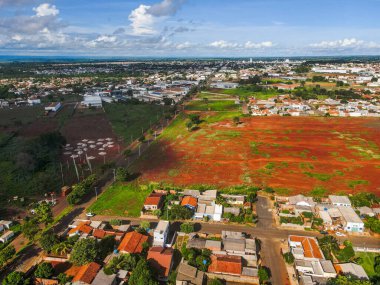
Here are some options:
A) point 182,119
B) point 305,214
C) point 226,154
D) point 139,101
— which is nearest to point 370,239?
→ point 305,214

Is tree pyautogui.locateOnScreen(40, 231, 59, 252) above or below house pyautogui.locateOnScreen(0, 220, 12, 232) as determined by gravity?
above

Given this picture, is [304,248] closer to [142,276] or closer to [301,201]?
[301,201]

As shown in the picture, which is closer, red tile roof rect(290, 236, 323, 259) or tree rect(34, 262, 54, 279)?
tree rect(34, 262, 54, 279)

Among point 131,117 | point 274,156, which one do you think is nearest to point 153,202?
point 274,156

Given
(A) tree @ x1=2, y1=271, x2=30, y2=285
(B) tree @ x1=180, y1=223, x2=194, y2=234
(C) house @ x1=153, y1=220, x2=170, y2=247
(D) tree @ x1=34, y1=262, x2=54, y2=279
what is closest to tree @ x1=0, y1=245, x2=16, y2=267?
(A) tree @ x1=2, y1=271, x2=30, y2=285

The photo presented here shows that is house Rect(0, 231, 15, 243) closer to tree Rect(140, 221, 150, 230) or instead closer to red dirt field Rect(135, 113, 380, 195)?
tree Rect(140, 221, 150, 230)

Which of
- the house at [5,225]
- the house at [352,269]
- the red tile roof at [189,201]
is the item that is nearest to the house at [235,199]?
the red tile roof at [189,201]

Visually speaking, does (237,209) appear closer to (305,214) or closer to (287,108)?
(305,214)
